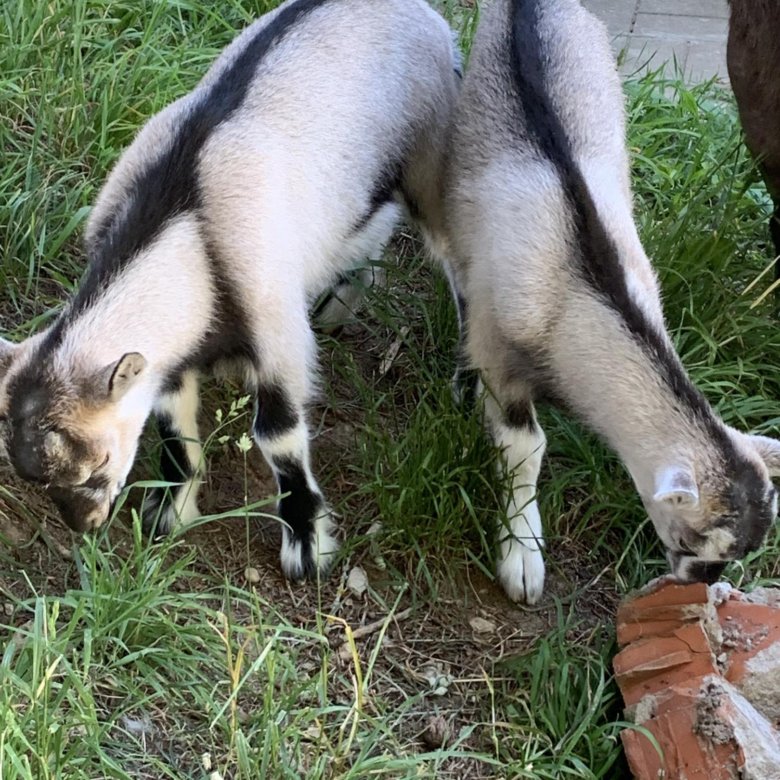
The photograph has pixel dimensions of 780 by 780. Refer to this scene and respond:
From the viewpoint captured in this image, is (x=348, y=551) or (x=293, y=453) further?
(x=348, y=551)

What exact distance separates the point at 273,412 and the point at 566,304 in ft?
3.49

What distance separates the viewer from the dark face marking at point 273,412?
4.11m

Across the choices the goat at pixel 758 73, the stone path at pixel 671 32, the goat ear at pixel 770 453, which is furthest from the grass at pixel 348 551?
the stone path at pixel 671 32

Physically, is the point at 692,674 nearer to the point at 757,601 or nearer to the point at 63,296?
the point at 757,601

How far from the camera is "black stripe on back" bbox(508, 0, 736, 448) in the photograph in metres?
3.77

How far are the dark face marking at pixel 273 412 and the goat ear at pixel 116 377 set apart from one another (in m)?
0.65

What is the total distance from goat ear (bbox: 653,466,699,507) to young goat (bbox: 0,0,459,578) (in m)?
1.27

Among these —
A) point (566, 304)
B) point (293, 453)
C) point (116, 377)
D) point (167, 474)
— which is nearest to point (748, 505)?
point (566, 304)

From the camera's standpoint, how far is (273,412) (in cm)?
413

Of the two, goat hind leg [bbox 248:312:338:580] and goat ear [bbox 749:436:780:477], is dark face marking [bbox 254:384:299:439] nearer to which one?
goat hind leg [bbox 248:312:338:580]

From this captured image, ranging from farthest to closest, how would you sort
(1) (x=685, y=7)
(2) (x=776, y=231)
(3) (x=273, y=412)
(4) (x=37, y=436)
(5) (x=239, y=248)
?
1. (1) (x=685, y=7)
2. (2) (x=776, y=231)
3. (3) (x=273, y=412)
4. (5) (x=239, y=248)
5. (4) (x=37, y=436)

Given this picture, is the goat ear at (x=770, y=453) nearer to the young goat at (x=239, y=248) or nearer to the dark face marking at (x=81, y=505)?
the young goat at (x=239, y=248)

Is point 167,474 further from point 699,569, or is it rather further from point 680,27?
→ point 680,27

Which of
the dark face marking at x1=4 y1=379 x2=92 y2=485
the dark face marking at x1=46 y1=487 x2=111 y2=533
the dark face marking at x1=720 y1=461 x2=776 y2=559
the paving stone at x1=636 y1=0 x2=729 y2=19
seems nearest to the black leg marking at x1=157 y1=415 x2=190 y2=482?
the dark face marking at x1=46 y1=487 x2=111 y2=533
